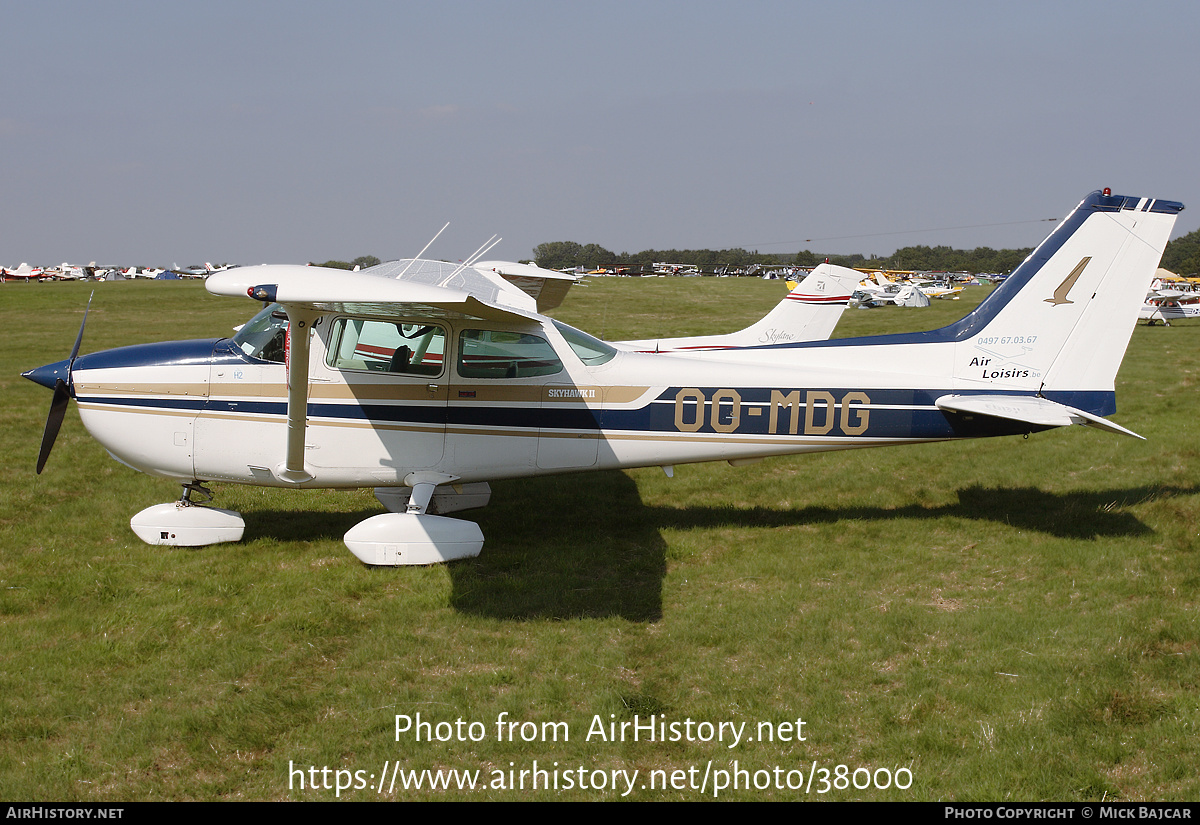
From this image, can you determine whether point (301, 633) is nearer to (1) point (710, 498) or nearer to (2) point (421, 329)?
(2) point (421, 329)

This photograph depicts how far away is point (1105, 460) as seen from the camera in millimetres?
9844

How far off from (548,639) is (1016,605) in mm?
3399

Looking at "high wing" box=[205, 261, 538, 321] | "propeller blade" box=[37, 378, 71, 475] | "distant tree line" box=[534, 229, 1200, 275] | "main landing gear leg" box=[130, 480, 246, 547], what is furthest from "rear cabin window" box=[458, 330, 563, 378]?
"distant tree line" box=[534, 229, 1200, 275]

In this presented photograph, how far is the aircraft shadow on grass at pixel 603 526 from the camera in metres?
6.10

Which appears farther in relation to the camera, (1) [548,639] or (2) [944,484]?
(2) [944,484]

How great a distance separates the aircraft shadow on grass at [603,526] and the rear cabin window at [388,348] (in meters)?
1.67

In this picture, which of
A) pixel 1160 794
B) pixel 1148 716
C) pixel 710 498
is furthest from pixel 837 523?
pixel 1160 794

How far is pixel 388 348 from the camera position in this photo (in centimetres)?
681

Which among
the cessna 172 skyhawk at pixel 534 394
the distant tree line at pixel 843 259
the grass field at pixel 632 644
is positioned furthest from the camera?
the distant tree line at pixel 843 259

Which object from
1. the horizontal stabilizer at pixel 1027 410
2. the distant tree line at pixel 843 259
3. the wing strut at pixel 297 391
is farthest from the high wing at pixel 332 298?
the distant tree line at pixel 843 259

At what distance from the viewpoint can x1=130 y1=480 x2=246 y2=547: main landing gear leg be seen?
272 inches

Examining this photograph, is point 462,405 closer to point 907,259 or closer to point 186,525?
point 186,525

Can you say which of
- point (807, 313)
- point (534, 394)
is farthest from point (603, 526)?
point (807, 313)

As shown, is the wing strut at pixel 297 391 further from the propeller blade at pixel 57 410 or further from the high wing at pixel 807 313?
the high wing at pixel 807 313
